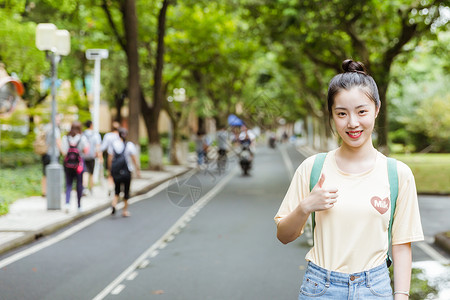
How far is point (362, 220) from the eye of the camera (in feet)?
8.45

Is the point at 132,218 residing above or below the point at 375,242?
below

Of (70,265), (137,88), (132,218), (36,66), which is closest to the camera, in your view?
(70,265)

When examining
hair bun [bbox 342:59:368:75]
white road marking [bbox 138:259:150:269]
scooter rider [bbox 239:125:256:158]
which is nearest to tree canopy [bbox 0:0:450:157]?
scooter rider [bbox 239:125:256:158]

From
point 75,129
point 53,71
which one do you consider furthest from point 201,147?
point 75,129

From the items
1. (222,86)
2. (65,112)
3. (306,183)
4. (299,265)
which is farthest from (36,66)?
(222,86)

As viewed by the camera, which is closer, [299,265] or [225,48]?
[299,265]

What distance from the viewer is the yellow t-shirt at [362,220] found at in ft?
8.45

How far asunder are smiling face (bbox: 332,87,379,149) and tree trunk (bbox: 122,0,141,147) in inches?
792

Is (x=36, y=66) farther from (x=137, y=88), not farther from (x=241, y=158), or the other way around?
(x=241, y=158)

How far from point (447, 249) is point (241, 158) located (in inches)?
630

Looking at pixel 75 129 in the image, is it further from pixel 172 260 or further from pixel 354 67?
pixel 354 67

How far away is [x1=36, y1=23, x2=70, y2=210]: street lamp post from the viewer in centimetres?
1246

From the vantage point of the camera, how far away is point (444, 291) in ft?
20.4

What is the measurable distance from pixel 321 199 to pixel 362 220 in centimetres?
25
